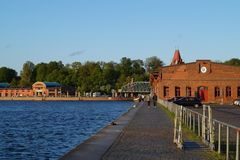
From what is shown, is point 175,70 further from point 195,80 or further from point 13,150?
point 13,150

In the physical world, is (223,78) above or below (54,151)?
above

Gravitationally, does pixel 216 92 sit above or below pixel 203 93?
above

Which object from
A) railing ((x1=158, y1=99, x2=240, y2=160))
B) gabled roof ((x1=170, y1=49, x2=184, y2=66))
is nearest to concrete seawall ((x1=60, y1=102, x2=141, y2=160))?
railing ((x1=158, y1=99, x2=240, y2=160))

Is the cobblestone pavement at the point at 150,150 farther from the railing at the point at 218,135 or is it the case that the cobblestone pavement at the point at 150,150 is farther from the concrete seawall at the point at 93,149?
the railing at the point at 218,135

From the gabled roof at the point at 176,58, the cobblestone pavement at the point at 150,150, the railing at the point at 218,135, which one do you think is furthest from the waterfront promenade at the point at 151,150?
the gabled roof at the point at 176,58

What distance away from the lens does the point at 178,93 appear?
94375 mm

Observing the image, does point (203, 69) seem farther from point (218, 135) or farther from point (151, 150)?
point (151, 150)

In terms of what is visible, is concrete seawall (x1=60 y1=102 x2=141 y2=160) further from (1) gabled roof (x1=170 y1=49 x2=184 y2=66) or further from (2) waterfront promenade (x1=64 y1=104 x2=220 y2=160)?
(1) gabled roof (x1=170 y1=49 x2=184 y2=66)

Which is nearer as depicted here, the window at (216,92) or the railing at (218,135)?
the railing at (218,135)

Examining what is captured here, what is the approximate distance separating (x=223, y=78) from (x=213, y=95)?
147 inches

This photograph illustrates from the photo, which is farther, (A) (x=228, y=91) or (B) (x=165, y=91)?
(B) (x=165, y=91)

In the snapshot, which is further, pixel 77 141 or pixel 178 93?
pixel 178 93

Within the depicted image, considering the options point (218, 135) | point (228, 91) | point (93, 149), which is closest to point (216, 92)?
point (228, 91)

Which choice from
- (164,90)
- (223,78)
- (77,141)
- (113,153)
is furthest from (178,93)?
(113,153)
